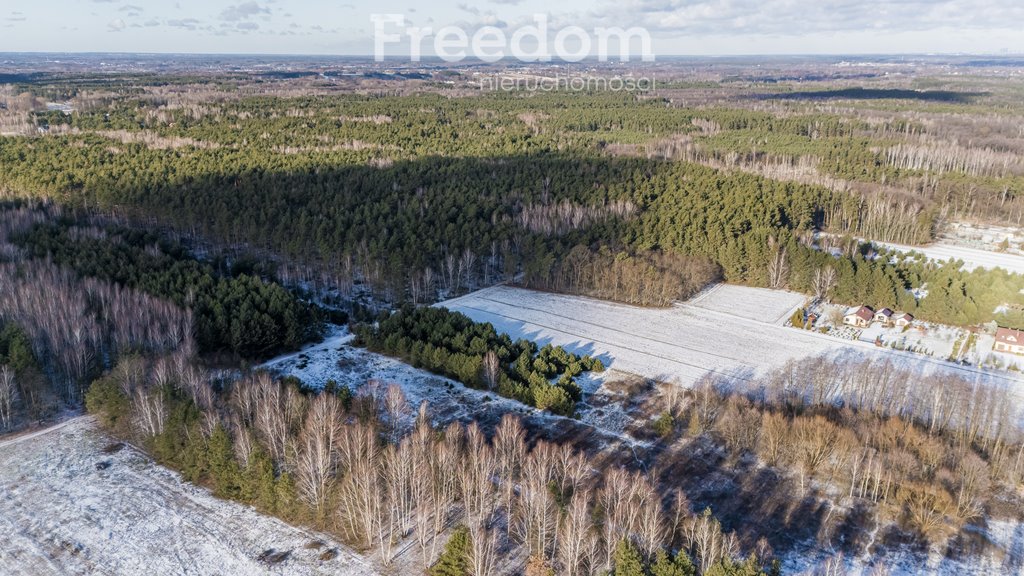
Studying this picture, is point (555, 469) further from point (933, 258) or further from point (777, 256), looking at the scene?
point (933, 258)

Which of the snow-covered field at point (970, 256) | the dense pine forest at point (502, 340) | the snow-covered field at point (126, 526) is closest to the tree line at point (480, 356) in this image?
the dense pine forest at point (502, 340)

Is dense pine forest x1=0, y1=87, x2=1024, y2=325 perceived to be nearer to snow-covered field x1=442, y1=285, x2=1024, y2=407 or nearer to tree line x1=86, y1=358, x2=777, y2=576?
snow-covered field x1=442, y1=285, x2=1024, y2=407

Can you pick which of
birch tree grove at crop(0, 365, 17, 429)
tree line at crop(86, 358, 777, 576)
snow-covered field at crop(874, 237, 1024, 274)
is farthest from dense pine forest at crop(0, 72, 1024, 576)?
snow-covered field at crop(874, 237, 1024, 274)

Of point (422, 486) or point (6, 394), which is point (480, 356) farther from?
point (6, 394)

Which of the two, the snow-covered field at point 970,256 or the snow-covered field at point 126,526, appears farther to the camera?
the snow-covered field at point 970,256

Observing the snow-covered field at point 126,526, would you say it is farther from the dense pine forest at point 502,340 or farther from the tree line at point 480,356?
the tree line at point 480,356

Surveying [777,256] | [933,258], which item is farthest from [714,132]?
[777,256]

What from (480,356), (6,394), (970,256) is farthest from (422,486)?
(970,256)
